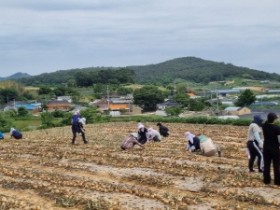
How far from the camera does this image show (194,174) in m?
15.2

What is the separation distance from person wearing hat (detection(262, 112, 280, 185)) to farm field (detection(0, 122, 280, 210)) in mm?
531

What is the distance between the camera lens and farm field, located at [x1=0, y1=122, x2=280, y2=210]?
11.8 meters

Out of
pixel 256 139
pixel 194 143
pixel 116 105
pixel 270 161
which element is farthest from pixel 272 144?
pixel 116 105

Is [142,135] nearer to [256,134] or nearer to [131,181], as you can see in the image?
[131,181]

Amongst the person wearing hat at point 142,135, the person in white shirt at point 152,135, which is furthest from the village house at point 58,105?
the person wearing hat at point 142,135

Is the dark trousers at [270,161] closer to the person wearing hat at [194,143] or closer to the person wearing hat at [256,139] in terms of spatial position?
the person wearing hat at [256,139]

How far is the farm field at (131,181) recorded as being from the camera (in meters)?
11.8

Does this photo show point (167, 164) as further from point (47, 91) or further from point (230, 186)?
point (47, 91)

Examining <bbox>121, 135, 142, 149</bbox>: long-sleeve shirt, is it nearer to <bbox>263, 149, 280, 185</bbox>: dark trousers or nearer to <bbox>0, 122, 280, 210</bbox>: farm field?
<bbox>0, 122, 280, 210</bbox>: farm field

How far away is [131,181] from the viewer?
14.7 m

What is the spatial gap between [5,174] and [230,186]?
7.78 meters

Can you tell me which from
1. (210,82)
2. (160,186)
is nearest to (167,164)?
(160,186)

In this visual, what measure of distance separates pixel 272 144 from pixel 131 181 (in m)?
4.37

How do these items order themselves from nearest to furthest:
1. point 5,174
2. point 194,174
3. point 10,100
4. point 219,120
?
point 194,174, point 5,174, point 219,120, point 10,100
